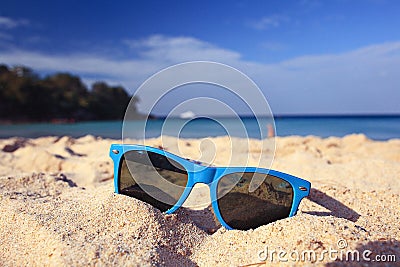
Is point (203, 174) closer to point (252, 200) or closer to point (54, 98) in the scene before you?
point (252, 200)

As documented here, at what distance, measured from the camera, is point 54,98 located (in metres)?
28.6

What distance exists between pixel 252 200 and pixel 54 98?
3114 cm

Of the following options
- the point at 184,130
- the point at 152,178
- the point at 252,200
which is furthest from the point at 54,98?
the point at 252,200

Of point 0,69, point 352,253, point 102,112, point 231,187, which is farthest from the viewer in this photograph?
point 102,112

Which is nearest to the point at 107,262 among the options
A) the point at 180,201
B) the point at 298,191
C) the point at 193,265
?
the point at 193,265

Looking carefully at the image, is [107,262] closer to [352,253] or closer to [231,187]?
[231,187]

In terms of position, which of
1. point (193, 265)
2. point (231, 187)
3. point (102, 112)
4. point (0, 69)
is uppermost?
point (0, 69)

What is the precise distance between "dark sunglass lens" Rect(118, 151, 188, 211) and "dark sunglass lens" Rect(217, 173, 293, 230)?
10.6 inches

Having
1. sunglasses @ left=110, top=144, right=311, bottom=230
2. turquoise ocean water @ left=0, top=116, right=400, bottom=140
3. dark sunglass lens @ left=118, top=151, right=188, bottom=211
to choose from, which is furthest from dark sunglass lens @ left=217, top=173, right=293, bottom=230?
turquoise ocean water @ left=0, top=116, right=400, bottom=140

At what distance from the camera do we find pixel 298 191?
1.54 meters

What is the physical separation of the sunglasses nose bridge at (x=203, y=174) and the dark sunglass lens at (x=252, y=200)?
64 millimetres

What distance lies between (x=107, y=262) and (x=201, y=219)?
0.80m

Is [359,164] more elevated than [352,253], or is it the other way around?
[359,164]

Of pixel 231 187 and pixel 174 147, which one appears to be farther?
pixel 174 147
